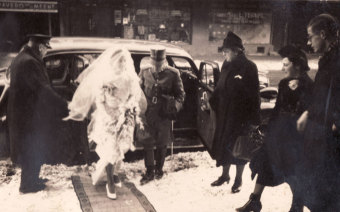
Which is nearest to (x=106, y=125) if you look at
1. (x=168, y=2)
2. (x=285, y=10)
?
(x=168, y=2)

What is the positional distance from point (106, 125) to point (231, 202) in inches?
66.3

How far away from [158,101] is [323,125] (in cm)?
197

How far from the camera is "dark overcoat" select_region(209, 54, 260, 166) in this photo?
13.0 ft

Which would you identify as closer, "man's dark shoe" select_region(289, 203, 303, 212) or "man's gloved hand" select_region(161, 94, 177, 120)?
"man's dark shoe" select_region(289, 203, 303, 212)

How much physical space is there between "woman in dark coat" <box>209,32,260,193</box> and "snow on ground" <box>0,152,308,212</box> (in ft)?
1.05

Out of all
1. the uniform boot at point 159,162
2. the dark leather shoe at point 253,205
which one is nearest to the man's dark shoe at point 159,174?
the uniform boot at point 159,162

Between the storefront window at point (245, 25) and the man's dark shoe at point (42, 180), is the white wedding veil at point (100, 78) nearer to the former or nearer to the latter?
the man's dark shoe at point (42, 180)

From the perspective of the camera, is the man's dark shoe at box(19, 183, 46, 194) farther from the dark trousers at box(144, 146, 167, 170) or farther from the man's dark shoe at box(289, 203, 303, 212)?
the man's dark shoe at box(289, 203, 303, 212)

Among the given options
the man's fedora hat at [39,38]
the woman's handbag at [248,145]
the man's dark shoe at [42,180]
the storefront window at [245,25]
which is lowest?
the man's dark shoe at [42,180]

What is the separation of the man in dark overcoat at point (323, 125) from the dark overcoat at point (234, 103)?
0.78m

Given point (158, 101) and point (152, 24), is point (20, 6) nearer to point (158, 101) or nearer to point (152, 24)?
point (152, 24)

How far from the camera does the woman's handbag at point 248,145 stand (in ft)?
13.1

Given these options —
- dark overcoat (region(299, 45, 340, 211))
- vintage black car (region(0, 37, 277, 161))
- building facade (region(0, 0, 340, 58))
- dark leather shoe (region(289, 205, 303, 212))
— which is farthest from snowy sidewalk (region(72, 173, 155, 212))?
building facade (region(0, 0, 340, 58))

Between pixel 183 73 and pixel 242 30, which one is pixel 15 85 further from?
pixel 242 30
